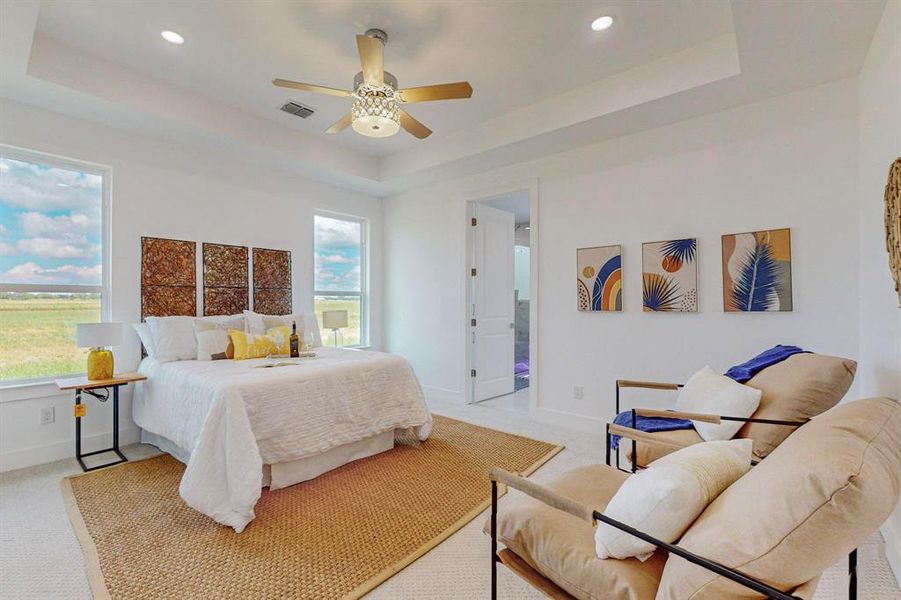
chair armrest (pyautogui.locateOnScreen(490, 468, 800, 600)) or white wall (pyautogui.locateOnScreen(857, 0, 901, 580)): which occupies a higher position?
white wall (pyautogui.locateOnScreen(857, 0, 901, 580))

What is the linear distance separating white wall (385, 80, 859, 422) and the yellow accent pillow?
78.2 inches

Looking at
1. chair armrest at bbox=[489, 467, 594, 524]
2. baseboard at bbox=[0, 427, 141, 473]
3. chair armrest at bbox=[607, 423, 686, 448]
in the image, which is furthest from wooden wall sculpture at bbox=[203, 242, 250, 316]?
chair armrest at bbox=[607, 423, 686, 448]

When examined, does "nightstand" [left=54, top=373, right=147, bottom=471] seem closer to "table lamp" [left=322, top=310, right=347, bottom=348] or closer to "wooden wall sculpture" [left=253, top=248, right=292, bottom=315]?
"wooden wall sculpture" [left=253, top=248, right=292, bottom=315]

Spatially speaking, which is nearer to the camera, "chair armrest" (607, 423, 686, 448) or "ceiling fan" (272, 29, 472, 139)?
"chair armrest" (607, 423, 686, 448)

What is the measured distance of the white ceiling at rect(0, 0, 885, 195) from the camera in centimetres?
243

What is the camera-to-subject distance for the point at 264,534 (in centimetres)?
219

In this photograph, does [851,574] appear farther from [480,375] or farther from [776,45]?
[480,375]

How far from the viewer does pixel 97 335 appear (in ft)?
9.94

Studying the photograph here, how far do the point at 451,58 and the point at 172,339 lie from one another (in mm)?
3071

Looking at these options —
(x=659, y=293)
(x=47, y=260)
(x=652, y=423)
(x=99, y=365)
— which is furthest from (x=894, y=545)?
(x=47, y=260)

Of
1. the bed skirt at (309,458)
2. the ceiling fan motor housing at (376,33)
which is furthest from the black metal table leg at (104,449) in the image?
the ceiling fan motor housing at (376,33)

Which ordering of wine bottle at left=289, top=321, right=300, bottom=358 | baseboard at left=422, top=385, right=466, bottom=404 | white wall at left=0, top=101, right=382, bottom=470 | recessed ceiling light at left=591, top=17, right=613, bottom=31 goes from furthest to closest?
1. baseboard at left=422, top=385, right=466, bottom=404
2. wine bottle at left=289, top=321, right=300, bottom=358
3. white wall at left=0, top=101, right=382, bottom=470
4. recessed ceiling light at left=591, top=17, right=613, bottom=31

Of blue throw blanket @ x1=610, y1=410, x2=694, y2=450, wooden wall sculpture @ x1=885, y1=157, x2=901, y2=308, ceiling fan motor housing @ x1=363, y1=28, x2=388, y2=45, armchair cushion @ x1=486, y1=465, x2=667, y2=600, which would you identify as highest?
ceiling fan motor housing @ x1=363, y1=28, x2=388, y2=45

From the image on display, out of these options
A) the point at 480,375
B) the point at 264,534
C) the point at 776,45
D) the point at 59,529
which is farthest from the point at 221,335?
the point at 776,45
